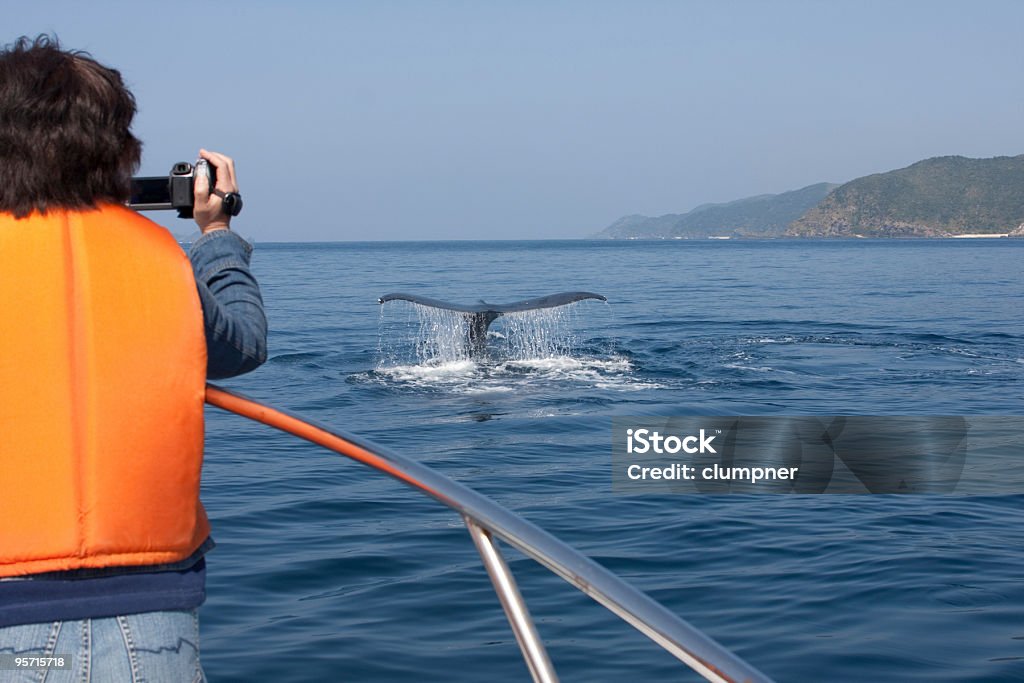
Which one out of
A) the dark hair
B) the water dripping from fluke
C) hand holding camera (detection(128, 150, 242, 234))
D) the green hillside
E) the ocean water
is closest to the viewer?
the dark hair

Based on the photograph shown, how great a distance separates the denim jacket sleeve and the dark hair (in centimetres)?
22

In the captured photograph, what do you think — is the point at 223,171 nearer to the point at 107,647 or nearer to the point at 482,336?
the point at 107,647

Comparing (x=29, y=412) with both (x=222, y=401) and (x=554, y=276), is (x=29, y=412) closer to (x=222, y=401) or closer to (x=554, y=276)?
(x=222, y=401)

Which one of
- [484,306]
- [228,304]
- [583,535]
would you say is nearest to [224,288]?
[228,304]

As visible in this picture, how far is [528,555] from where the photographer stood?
2.05 metres

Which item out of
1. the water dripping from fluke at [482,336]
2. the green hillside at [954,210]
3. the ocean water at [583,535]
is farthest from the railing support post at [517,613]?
the green hillside at [954,210]

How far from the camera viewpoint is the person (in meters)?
1.78

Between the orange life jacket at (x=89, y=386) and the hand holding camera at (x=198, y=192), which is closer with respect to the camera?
the orange life jacket at (x=89, y=386)

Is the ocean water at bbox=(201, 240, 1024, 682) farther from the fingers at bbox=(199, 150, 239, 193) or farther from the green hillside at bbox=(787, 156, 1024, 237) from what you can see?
the green hillside at bbox=(787, 156, 1024, 237)

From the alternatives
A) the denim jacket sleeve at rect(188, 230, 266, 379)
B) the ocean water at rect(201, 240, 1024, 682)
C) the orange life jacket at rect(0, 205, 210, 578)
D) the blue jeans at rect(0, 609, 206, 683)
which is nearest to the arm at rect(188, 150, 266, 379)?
the denim jacket sleeve at rect(188, 230, 266, 379)

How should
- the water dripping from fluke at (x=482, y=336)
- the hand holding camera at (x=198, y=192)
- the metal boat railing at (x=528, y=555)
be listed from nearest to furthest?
the metal boat railing at (x=528, y=555)
the hand holding camera at (x=198, y=192)
the water dripping from fluke at (x=482, y=336)

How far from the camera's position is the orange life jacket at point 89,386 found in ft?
5.81

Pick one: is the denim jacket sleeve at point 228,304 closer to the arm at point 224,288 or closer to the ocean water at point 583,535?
the arm at point 224,288

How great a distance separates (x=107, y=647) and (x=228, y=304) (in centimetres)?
62
